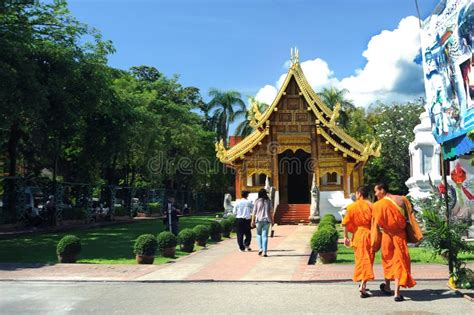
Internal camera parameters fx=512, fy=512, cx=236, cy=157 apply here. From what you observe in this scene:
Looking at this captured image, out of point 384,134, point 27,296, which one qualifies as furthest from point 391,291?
point 384,134

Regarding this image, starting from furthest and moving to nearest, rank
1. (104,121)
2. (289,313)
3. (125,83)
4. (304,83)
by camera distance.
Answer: (125,83) → (304,83) → (104,121) → (289,313)

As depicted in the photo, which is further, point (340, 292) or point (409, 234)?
point (340, 292)

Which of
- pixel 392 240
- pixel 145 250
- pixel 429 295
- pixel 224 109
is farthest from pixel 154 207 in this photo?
pixel 392 240

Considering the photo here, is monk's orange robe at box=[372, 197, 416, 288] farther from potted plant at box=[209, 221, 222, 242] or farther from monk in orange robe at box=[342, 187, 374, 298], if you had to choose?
potted plant at box=[209, 221, 222, 242]

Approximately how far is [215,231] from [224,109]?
33.1m

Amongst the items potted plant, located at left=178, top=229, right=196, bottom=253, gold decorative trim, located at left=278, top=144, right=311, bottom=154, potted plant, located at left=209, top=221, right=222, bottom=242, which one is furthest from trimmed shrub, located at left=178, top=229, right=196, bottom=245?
gold decorative trim, located at left=278, top=144, right=311, bottom=154

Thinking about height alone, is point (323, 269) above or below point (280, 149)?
below

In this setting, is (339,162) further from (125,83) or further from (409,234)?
(409,234)

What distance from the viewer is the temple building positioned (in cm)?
2756

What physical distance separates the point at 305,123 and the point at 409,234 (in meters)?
20.6

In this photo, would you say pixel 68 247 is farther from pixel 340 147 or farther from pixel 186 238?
pixel 340 147

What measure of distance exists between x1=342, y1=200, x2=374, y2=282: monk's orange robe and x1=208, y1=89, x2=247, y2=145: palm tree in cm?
4113

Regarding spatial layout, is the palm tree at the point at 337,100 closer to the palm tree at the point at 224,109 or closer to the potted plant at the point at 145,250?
the palm tree at the point at 224,109

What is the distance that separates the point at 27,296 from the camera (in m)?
8.36
